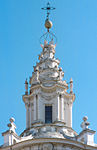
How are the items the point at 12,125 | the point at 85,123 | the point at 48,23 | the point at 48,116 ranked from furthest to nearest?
the point at 48,23
the point at 48,116
the point at 12,125
the point at 85,123

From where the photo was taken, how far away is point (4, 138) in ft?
253

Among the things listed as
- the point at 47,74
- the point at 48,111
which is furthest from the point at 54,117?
the point at 47,74

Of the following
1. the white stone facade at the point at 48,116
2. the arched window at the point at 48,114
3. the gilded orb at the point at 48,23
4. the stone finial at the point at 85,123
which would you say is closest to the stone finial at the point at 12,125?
the white stone facade at the point at 48,116

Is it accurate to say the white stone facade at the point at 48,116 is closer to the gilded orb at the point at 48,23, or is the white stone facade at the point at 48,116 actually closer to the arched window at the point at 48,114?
the arched window at the point at 48,114

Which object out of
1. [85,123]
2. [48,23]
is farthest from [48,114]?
[48,23]

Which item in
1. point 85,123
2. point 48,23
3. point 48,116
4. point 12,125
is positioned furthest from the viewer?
point 48,23

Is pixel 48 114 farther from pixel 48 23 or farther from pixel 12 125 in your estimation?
pixel 48 23

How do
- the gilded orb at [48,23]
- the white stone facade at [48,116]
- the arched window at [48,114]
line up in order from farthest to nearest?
the gilded orb at [48,23] < the arched window at [48,114] < the white stone facade at [48,116]

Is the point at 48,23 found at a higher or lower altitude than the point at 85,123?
higher

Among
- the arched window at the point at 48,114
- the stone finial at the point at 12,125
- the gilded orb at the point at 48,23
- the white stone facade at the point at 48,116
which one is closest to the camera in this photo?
the white stone facade at the point at 48,116

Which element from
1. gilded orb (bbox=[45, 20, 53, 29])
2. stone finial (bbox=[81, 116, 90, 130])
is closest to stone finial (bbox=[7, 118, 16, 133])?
stone finial (bbox=[81, 116, 90, 130])

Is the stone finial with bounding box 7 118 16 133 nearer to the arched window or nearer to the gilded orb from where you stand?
the arched window

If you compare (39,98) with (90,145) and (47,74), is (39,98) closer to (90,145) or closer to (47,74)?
(47,74)

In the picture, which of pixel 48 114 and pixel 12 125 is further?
pixel 48 114
